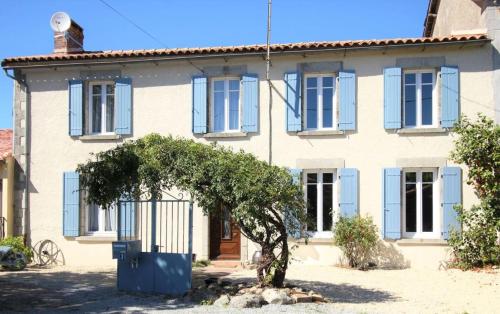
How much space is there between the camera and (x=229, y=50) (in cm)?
1295

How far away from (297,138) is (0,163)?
757 cm

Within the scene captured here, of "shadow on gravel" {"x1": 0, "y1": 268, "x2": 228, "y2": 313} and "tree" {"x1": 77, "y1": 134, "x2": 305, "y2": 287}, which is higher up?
"tree" {"x1": 77, "y1": 134, "x2": 305, "y2": 287}

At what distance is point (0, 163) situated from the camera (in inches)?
541

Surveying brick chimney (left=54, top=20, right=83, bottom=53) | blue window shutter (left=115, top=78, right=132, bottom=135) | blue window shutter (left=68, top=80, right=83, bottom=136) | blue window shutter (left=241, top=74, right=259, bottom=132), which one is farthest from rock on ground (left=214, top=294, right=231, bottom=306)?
brick chimney (left=54, top=20, right=83, bottom=53)

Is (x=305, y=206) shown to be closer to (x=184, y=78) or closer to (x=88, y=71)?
(x=184, y=78)

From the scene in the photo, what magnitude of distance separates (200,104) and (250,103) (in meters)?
1.24

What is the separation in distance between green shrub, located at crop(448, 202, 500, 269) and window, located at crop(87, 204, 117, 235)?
320 inches

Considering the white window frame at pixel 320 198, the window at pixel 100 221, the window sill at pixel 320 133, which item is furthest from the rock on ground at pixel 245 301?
the window at pixel 100 221

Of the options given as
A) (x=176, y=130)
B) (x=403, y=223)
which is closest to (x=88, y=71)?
(x=176, y=130)

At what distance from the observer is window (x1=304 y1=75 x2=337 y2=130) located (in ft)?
42.8

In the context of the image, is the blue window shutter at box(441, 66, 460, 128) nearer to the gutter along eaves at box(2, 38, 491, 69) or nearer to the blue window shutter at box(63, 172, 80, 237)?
the gutter along eaves at box(2, 38, 491, 69)

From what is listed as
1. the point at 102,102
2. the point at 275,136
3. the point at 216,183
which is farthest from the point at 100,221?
the point at 216,183

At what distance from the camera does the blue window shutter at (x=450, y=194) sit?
12172 mm

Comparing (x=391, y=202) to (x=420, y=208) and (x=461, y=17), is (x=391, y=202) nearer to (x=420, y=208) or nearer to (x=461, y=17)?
(x=420, y=208)
